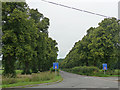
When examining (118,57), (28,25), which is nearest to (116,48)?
(118,57)

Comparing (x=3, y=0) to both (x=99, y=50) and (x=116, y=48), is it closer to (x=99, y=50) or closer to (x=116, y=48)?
(x=99, y=50)

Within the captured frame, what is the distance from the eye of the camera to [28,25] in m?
27.6

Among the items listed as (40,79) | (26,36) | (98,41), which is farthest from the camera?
(98,41)

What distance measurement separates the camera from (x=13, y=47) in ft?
82.4

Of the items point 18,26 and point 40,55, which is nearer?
point 18,26

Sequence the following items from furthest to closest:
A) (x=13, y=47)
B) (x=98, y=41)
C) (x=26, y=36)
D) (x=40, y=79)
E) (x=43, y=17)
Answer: (x=43, y=17) < (x=98, y=41) < (x=26, y=36) < (x=13, y=47) < (x=40, y=79)

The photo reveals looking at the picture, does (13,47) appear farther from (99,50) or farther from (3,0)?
(99,50)

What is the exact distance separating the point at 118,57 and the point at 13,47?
27.7 meters


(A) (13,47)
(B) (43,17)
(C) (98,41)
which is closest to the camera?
(A) (13,47)

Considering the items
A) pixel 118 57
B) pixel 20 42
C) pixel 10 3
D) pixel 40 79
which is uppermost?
pixel 10 3

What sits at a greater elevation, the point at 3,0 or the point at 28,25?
the point at 3,0

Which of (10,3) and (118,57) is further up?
(10,3)

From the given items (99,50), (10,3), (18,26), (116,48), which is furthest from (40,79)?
(116,48)

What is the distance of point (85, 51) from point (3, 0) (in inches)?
1115
